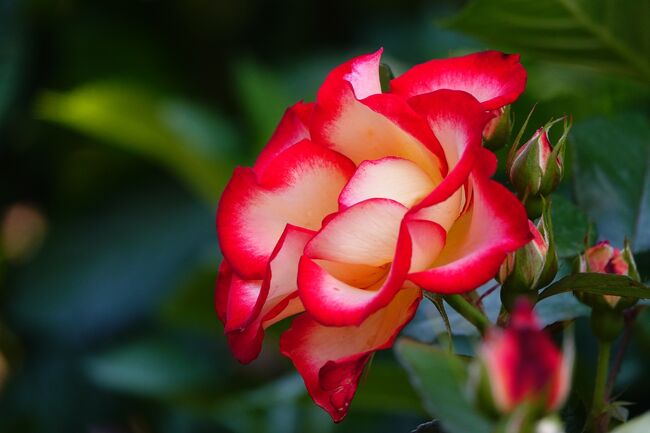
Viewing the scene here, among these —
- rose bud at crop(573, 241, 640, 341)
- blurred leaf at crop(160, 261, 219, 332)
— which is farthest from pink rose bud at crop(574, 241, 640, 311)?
blurred leaf at crop(160, 261, 219, 332)

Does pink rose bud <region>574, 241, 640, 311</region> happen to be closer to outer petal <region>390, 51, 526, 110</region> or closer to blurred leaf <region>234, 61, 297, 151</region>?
outer petal <region>390, 51, 526, 110</region>

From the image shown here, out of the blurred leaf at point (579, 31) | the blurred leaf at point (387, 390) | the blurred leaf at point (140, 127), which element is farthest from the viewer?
the blurred leaf at point (140, 127)

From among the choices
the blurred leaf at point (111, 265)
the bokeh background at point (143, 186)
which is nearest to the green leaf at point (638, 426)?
the bokeh background at point (143, 186)

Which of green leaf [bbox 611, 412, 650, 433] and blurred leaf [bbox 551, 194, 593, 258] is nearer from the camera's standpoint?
green leaf [bbox 611, 412, 650, 433]

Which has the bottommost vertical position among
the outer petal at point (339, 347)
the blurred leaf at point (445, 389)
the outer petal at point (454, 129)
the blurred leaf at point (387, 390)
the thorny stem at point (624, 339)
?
the blurred leaf at point (387, 390)

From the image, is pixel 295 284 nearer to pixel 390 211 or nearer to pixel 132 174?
pixel 390 211

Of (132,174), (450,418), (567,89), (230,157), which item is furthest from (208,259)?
(450,418)

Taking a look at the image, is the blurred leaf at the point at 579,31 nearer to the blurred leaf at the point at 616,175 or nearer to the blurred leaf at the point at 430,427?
the blurred leaf at the point at 616,175
